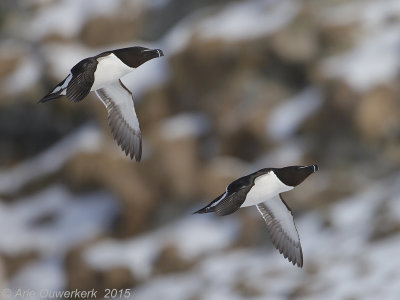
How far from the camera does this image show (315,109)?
17.5m

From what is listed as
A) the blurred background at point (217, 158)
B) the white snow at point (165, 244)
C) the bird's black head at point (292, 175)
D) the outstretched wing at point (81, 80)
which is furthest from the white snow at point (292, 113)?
the outstretched wing at point (81, 80)

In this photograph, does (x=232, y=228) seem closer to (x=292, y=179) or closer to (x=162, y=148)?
(x=162, y=148)

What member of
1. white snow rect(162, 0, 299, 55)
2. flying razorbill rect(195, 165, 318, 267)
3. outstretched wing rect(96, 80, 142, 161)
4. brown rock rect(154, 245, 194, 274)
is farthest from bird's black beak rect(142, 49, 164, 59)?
white snow rect(162, 0, 299, 55)

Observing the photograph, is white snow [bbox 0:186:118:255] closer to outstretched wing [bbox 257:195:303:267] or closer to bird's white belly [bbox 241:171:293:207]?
outstretched wing [bbox 257:195:303:267]

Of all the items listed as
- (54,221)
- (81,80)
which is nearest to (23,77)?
(54,221)

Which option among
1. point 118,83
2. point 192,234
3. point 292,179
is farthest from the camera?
point 192,234

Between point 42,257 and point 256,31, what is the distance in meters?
6.46

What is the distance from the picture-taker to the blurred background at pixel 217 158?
15734 mm

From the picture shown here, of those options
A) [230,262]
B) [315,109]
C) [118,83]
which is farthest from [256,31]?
[118,83]

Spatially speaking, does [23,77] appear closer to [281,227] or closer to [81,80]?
[281,227]

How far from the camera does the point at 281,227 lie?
5.37 metres

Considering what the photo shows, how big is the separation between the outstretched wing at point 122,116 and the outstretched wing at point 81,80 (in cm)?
59

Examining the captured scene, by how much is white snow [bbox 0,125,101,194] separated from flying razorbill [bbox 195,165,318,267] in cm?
1408

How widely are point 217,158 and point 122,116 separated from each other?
13.4m
